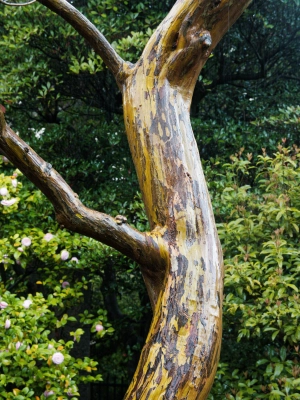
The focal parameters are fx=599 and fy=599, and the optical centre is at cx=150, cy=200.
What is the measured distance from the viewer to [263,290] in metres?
3.93

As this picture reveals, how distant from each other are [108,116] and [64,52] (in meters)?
0.77

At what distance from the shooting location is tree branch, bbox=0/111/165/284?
1957mm

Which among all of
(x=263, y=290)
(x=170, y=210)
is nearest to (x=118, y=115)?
(x=263, y=290)

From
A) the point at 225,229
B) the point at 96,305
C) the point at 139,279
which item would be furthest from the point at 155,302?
the point at 96,305

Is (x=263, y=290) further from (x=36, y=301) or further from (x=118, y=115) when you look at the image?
(x=118, y=115)

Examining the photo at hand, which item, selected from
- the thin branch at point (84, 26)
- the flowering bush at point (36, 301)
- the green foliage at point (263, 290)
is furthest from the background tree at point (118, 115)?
the thin branch at point (84, 26)

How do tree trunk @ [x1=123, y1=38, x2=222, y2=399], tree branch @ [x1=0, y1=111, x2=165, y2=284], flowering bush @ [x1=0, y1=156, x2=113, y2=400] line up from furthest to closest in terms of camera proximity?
1. flowering bush @ [x1=0, y1=156, x2=113, y2=400]
2. tree branch @ [x1=0, y1=111, x2=165, y2=284]
3. tree trunk @ [x1=123, y1=38, x2=222, y2=399]

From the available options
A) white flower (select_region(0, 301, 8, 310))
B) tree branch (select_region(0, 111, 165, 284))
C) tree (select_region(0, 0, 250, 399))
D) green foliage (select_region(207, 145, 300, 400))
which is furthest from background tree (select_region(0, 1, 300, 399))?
tree branch (select_region(0, 111, 165, 284))

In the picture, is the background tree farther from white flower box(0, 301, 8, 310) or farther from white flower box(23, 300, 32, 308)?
white flower box(0, 301, 8, 310)

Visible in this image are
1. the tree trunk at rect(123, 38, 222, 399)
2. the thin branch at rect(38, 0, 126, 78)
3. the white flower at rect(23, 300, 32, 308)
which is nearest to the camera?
the tree trunk at rect(123, 38, 222, 399)

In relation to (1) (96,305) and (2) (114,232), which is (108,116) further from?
(2) (114,232)

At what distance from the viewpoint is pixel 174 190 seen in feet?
6.79

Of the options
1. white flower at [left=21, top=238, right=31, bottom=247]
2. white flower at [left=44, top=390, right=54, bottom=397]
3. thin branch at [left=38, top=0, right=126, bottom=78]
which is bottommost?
white flower at [left=44, top=390, right=54, bottom=397]

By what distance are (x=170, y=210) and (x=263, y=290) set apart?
2087 millimetres
